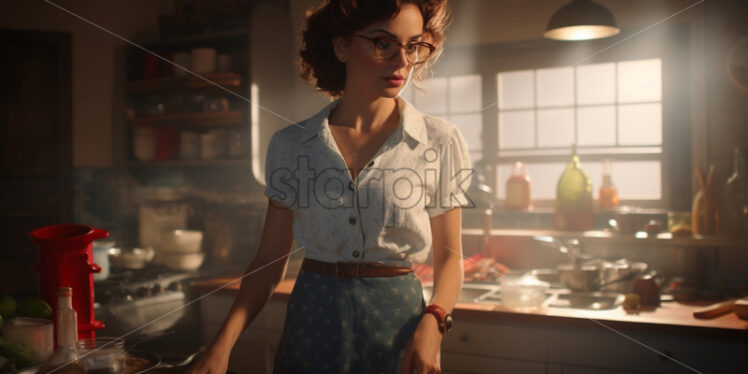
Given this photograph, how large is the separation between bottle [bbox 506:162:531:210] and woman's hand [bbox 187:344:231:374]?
156 centimetres

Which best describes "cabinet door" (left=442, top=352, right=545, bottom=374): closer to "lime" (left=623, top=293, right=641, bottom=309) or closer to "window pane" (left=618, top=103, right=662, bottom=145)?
Answer: "lime" (left=623, top=293, right=641, bottom=309)

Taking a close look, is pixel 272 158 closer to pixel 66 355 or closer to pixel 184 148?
pixel 66 355

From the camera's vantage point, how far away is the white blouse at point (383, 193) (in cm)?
97

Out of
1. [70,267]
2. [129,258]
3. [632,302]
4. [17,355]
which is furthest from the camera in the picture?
[129,258]

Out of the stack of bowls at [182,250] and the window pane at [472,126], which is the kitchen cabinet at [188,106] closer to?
the stack of bowls at [182,250]

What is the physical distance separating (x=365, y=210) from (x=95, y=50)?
90.8 inches

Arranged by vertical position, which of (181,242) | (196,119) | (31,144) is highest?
(196,119)

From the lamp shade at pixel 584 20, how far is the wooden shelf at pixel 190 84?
4.29 ft

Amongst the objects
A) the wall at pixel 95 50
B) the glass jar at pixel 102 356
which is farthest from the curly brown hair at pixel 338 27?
the wall at pixel 95 50

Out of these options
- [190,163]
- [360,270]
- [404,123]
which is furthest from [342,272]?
[190,163]

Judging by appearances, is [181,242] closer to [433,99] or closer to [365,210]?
[433,99]

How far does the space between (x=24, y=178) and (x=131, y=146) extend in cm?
47

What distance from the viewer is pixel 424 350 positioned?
87 centimetres

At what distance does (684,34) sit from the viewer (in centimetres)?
206
